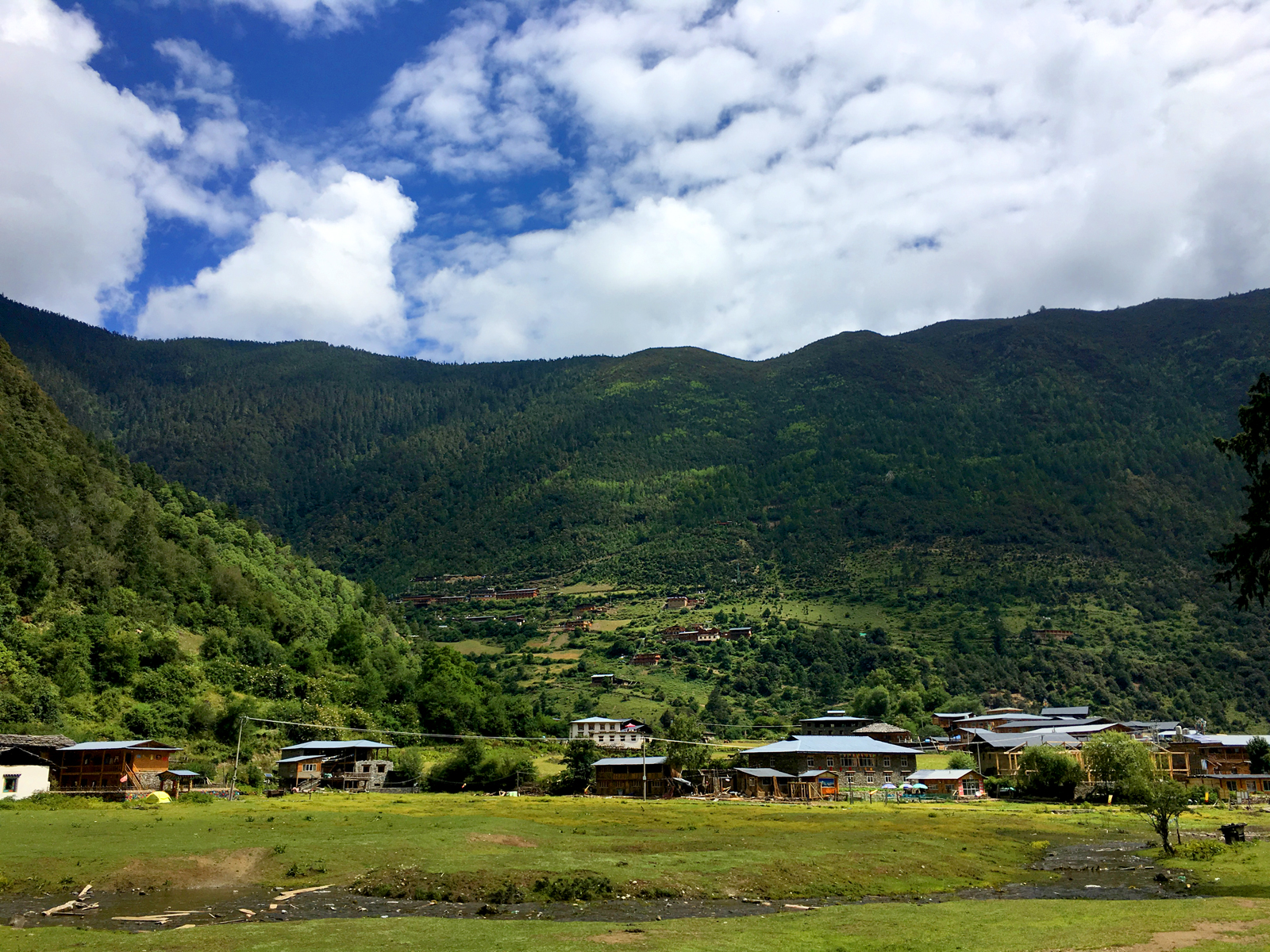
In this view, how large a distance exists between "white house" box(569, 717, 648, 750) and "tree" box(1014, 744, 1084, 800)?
42.8 metres

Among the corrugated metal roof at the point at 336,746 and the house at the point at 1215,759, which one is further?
the house at the point at 1215,759

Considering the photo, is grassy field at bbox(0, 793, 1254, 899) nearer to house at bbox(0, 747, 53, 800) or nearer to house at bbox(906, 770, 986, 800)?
house at bbox(0, 747, 53, 800)

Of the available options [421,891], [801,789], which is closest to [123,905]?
[421,891]

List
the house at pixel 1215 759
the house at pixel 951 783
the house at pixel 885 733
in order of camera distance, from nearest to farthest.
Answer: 1. the house at pixel 951 783
2. the house at pixel 1215 759
3. the house at pixel 885 733

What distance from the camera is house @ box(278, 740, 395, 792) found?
254 feet

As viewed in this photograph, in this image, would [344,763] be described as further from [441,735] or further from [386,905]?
[386,905]

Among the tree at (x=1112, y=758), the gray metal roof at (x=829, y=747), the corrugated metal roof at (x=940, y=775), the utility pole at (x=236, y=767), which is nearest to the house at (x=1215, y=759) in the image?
the tree at (x=1112, y=758)

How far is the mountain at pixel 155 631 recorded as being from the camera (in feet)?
256

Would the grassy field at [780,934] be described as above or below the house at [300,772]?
above

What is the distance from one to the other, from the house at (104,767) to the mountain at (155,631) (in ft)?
25.3

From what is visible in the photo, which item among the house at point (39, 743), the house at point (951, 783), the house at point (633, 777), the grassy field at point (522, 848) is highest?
the house at point (39, 743)

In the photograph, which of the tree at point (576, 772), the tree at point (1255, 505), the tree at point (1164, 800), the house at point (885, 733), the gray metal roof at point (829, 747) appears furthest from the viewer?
the house at point (885, 733)

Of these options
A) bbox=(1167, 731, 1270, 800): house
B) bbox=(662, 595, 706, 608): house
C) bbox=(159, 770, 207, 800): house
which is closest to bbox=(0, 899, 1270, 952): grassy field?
bbox=(159, 770, 207, 800): house

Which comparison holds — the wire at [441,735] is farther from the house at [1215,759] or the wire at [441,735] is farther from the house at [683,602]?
the house at [683,602]
